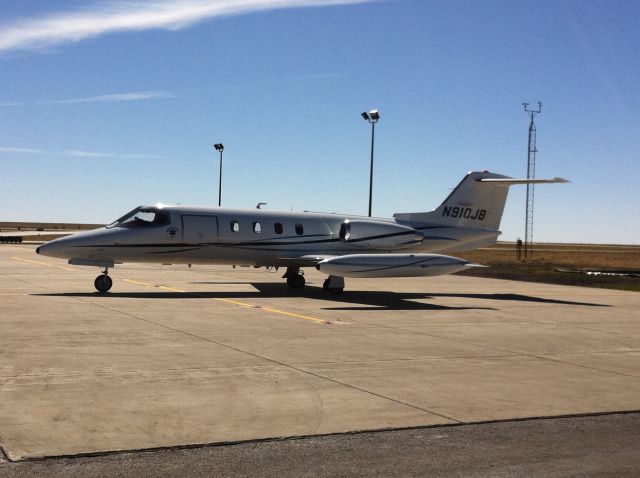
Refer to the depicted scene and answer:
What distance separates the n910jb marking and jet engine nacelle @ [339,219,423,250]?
0.04m

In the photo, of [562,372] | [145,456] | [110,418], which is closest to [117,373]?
[110,418]

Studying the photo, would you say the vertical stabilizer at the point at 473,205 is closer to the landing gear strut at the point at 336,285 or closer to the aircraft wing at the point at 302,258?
the aircraft wing at the point at 302,258

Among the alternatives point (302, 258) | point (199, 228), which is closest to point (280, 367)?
point (199, 228)

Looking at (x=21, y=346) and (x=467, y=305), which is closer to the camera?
(x=21, y=346)

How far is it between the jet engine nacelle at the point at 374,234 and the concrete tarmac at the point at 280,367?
5468mm

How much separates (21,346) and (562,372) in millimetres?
8705

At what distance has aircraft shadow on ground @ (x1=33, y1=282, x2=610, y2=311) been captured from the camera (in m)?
23.0

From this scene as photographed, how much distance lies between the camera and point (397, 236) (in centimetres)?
2934

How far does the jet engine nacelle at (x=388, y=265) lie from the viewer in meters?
24.3

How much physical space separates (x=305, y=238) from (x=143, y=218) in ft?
19.5

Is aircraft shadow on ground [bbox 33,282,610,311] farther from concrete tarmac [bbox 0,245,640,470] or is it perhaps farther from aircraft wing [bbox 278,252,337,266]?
aircraft wing [bbox 278,252,337,266]

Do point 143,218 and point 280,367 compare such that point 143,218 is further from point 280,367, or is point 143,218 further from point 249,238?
point 280,367

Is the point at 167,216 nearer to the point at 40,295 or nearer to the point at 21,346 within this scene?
the point at 40,295

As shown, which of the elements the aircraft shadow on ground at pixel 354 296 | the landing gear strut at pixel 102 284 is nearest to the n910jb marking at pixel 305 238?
the landing gear strut at pixel 102 284
